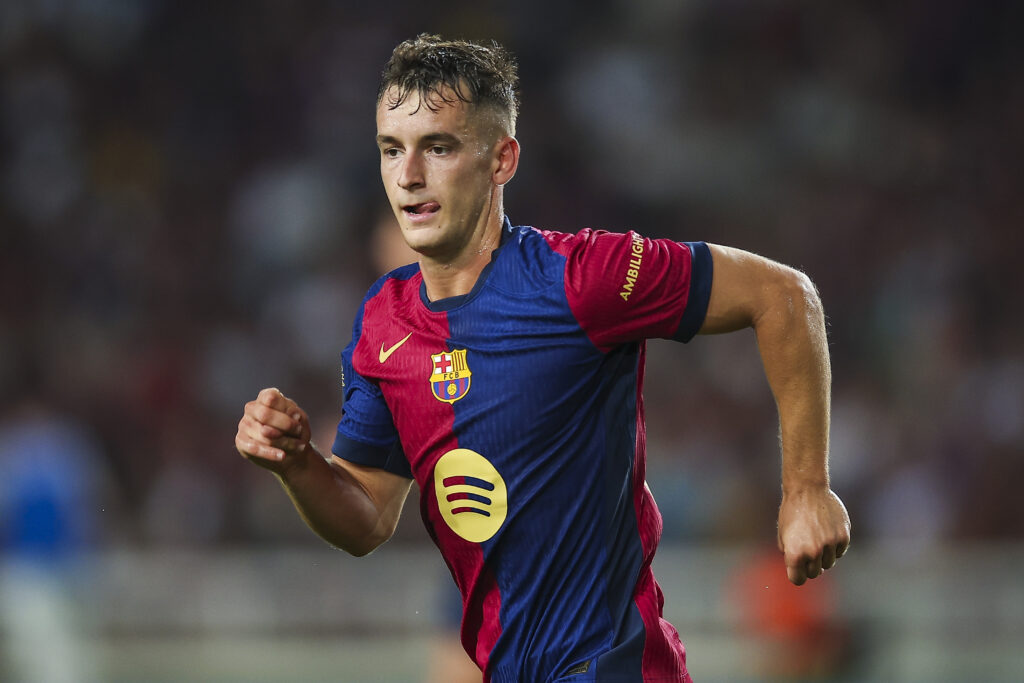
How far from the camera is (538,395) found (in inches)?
117

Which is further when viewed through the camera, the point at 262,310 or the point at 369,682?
the point at 262,310

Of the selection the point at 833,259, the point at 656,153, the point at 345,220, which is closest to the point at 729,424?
the point at 833,259

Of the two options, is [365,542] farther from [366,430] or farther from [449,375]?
[449,375]

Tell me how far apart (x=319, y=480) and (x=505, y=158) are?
0.91 meters

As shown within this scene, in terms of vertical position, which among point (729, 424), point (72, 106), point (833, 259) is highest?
point (72, 106)

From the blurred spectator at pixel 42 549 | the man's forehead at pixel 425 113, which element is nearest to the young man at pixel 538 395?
the man's forehead at pixel 425 113

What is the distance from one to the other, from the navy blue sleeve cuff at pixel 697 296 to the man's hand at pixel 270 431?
887 mm

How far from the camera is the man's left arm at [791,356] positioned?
2.91m

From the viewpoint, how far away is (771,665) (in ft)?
25.0

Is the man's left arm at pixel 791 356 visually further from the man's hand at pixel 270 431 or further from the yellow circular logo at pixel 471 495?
the man's hand at pixel 270 431

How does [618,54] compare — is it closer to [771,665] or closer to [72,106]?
[72,106]

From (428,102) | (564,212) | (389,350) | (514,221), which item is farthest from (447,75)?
(564,212)

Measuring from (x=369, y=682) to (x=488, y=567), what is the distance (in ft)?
16.2

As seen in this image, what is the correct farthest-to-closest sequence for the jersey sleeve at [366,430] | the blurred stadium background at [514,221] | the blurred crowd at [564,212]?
the blurred crowd at [564,212], the blurred stadium background at [514,221], the jersey sleeve at [366,430]
